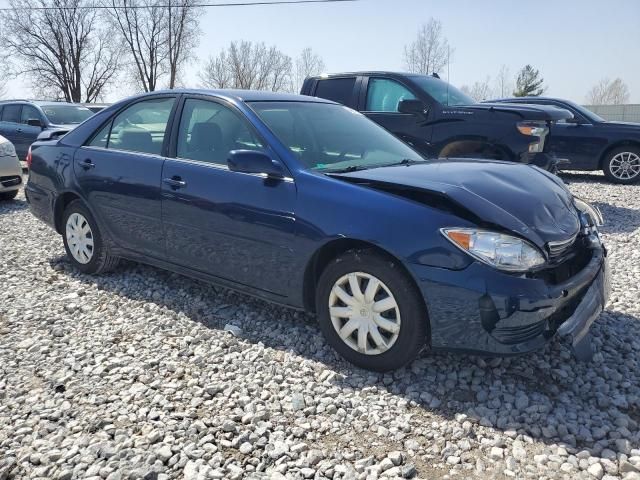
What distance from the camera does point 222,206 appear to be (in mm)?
3504

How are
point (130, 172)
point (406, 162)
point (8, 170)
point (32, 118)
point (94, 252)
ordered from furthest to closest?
point (32, 118), point (8, 170), point (94, 252), point (130, 172), point (406, 162)

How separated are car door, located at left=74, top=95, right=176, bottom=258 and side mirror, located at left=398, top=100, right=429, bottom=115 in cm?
363

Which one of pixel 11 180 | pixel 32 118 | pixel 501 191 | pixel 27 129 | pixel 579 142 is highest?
pixel 579 142

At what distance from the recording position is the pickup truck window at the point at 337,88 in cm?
764

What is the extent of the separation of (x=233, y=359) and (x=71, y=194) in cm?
252

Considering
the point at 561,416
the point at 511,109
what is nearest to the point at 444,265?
the point at 561,416

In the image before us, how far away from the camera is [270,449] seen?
239 centimetres

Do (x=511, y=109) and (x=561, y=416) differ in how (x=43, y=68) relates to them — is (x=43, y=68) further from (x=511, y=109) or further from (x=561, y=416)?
(x=561, y=416)

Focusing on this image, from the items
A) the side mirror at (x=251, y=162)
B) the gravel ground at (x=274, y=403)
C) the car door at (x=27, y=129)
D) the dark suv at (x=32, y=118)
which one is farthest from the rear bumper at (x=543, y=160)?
the car door at (x=27, y=129)

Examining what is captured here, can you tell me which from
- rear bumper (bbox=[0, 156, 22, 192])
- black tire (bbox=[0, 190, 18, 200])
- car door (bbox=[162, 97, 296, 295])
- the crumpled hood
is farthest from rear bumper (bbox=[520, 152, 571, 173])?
black tire (bbox=[0, 190, 18, 200])

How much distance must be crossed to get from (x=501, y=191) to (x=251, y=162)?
145cm

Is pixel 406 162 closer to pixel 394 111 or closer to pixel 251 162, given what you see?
pixel 251 162

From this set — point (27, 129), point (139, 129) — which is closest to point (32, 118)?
point (27, 129)

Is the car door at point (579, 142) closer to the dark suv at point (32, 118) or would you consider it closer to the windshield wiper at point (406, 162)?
the windshield wiper at point (406, 162)
